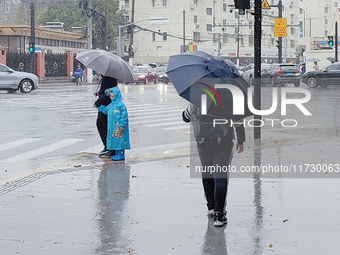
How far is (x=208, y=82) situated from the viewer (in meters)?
6.96

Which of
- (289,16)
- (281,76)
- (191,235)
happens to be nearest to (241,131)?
(191,235)

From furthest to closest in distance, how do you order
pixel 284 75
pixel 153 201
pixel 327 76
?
pixel 284 75, pixel 327 76, pixel 153 201

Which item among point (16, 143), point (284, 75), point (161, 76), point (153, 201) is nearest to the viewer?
point (153, 201)

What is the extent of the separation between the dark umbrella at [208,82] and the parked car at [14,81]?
1130 inches

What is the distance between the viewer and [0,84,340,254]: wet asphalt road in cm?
619

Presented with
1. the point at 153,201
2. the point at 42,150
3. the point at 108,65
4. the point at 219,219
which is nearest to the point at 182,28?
the point at 42,150

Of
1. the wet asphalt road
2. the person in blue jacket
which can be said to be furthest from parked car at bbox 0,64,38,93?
the person in blue jacket

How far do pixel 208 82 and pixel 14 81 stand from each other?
29.3 m

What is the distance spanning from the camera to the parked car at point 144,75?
174 ft

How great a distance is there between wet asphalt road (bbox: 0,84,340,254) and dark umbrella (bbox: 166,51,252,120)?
127 centimetres

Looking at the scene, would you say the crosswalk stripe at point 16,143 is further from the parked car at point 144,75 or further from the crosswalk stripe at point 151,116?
the parked car at point 144,75

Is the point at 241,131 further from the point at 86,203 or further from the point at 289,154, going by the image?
the point at 289,154

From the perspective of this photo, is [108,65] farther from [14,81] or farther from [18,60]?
[18,60]

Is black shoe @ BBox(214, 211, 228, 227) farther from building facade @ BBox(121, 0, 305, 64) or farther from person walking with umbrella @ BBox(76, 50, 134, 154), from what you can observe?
building facade @ BBox(121, 0, 305, 64)
